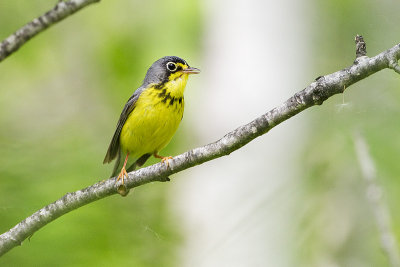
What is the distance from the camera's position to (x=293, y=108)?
12.7ft

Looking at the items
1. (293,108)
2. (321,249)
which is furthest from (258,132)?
(321,249)

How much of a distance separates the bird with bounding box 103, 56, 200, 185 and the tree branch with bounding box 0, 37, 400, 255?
118cm

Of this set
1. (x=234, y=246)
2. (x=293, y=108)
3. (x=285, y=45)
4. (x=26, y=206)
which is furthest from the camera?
(x=285, y=45)

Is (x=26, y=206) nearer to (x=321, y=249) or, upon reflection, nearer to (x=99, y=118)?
(x=321, y=249)

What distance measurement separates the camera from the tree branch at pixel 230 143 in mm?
3710

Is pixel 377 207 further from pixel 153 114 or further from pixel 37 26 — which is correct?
pixel 37 26

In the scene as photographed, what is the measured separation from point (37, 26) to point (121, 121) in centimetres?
267

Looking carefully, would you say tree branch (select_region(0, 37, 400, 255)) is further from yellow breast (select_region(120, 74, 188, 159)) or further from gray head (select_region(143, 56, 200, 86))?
gray head (select_region(143, 56, 200, 86))

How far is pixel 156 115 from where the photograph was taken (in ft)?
20.5

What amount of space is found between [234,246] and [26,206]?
233 centimetres

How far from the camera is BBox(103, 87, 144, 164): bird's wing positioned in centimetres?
649

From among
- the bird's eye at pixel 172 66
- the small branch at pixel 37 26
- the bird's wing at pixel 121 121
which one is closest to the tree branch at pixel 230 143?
the small branch at pixel 37 26

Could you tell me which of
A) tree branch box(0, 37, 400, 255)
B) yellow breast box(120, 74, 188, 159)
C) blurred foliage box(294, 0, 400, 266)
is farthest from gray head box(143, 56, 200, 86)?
tree branch box(0, 37, 400, 255)

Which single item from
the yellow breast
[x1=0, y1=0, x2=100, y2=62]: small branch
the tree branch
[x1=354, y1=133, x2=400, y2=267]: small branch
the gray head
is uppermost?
the gray head
